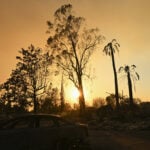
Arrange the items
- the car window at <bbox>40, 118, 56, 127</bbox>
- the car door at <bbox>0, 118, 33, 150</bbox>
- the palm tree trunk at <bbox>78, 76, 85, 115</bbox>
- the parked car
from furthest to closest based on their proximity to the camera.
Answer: the palm tree trunk at <bbox>78, 76, 85, 115</bbox> → the car window at <bbox>40, 118, 56, 127</bbox> → the parked car → the car door at <bbox>0, 118, 33, 150</bbox>

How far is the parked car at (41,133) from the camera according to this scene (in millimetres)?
12061

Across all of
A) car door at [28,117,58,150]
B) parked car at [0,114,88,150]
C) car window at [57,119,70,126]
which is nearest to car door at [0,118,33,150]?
parked car at [0,114,88,150]

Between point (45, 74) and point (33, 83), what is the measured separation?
2.23 metres

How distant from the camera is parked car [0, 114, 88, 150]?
1206cm

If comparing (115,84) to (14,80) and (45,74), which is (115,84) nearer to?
(45,74)

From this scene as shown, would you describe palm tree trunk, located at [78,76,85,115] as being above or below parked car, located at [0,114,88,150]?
above

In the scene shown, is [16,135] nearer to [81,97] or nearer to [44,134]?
[44,134]

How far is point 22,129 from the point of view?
40.7 ft

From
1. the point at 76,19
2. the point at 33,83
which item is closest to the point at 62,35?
the point at 76,19

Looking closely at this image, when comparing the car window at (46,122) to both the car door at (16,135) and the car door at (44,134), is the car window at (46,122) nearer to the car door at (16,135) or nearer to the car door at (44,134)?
the car door at (44,134)

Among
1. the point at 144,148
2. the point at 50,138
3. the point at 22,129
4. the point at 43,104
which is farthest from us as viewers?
the point at 43,104

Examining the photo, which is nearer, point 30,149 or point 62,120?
point 30,149

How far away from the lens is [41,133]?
12.9 meters

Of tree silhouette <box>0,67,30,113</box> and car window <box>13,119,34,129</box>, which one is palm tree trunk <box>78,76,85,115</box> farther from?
car window <box>13,119,34,129</box>
